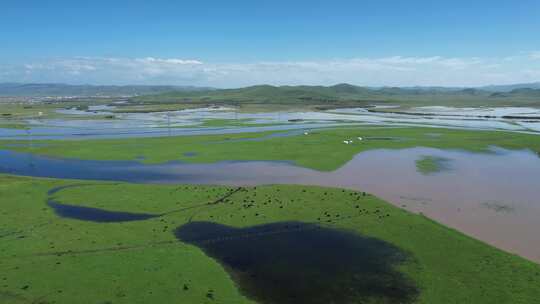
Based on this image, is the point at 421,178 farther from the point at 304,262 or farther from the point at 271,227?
the point at 304,262

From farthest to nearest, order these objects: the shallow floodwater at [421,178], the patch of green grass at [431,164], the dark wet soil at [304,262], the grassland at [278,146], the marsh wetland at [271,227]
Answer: the grassland at [278,146]
the patch of green grass at [431,164]
the shallow floodwater at [421,178]
the marsh wetland at [271,227]
the dark wet soil at [304,262]

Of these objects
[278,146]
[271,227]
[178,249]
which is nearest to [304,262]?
[271,227]

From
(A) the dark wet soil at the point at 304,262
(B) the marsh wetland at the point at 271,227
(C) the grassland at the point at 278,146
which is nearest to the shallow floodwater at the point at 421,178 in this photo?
(B) the marsh wetland at the point at 271,227

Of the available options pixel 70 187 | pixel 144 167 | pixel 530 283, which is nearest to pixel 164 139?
pixel 144 167

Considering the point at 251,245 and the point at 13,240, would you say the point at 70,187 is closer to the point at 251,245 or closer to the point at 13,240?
the point at 13,240

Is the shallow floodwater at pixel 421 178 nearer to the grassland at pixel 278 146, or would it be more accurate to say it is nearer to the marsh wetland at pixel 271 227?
the marsh wetland at pixel 271 227

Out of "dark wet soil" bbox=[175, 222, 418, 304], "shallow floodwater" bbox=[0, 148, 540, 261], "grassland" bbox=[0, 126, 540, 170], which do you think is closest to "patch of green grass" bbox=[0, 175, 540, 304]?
"dark wet soil" bbox=[175, 222, 418, 304]
